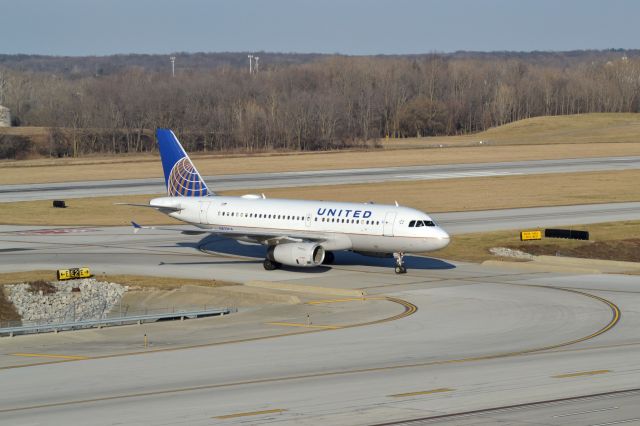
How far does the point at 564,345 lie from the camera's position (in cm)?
4034

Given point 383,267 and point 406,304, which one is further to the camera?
point 383,267

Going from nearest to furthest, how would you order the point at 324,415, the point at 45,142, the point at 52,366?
the point at 324,415 → the point at 52,366 → the point at 45,142

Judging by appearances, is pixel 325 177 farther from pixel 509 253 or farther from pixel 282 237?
pixel 282 237

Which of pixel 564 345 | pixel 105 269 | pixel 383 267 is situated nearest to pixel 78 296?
pixel 105 269

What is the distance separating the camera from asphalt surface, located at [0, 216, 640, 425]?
30.0m

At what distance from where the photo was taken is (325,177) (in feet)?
392

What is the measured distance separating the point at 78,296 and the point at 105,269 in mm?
4211

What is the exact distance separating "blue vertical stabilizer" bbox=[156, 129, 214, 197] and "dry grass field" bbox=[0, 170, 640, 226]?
13864 millimetres

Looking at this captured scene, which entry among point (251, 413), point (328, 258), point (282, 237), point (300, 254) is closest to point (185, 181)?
point (282, 237)

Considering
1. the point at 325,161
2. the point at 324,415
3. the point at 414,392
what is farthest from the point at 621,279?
the point at 325,161

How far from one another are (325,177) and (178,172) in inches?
2020

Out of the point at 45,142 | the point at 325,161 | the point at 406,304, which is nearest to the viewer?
the point at 406,304

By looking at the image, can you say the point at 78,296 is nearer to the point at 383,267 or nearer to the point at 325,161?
the point at 383,267

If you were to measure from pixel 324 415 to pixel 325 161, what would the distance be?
11460 centimetres
